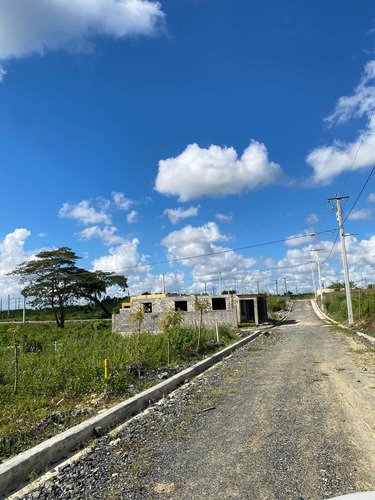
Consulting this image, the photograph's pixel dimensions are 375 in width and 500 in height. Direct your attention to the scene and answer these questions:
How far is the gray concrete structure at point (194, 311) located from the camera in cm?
3012

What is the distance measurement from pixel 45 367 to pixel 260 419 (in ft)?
21.4

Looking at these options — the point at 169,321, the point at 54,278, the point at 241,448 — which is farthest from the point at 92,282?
the point at 241,448

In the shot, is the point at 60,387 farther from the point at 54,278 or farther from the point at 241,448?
the point at 54,278

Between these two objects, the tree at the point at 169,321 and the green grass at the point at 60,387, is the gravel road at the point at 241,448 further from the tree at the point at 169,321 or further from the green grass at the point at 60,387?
the tree at the point at 169,321

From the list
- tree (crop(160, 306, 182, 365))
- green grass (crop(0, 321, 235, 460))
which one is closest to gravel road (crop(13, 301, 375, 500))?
green grass (crop(0, 321, 235, 460))

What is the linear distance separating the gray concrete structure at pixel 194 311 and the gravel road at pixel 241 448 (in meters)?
20.7

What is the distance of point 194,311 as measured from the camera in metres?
31.0

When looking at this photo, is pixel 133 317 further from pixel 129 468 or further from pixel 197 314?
pixel 197 314

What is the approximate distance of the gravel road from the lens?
3635 mm

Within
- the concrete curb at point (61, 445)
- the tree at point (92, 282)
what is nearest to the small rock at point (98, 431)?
the concrete curb at point (61, 445)

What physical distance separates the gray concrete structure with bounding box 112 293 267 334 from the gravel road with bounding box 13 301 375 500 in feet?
68.1

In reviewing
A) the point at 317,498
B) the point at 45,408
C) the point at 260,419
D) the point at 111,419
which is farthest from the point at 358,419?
the point at 45,408

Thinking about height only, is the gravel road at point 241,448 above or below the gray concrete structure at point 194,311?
below

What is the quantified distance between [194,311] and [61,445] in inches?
1041
